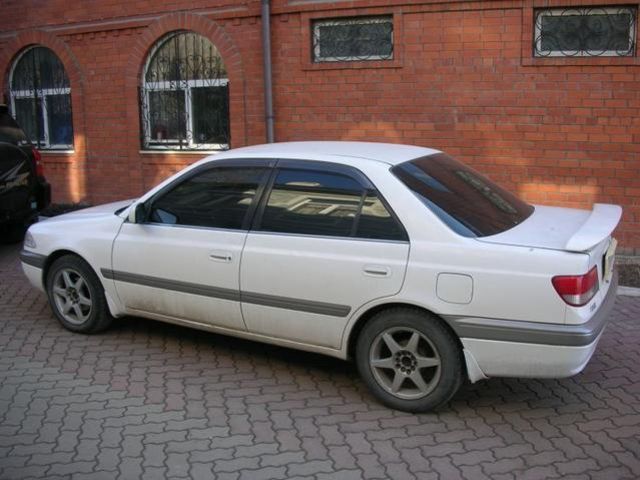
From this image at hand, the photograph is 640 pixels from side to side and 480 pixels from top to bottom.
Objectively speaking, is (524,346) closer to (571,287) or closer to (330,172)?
(571,287)

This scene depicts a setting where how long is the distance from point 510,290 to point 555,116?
4969 mm

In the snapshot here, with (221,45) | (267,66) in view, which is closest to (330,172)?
(267,66)

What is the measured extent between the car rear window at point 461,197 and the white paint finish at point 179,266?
1206 millimetres

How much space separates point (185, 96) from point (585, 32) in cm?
552

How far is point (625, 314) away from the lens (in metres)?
6.21

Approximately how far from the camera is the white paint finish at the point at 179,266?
479 cm

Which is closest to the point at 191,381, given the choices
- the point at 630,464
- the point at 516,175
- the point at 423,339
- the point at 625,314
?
the point at 423,339

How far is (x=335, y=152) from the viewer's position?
4754 mm

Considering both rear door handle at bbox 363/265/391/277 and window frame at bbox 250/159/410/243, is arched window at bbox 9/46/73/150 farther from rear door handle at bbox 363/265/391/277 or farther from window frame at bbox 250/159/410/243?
rear door handle at bbox 363/265/391/277

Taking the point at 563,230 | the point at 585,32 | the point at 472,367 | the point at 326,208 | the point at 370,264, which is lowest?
the point at 472,367

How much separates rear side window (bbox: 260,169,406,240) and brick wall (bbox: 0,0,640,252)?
4.48 m

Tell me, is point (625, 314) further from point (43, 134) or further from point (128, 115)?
point (43, 134)

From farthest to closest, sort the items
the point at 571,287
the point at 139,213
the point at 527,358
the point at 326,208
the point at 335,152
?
the point at 139,213
the point at 335,152
the point at 326,208
the point at 527,358
the point at 571,287

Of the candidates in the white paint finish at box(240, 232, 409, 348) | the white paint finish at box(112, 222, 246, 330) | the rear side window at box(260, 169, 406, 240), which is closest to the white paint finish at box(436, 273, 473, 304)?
the white paint finish at box(240, 232, 409, 348)
